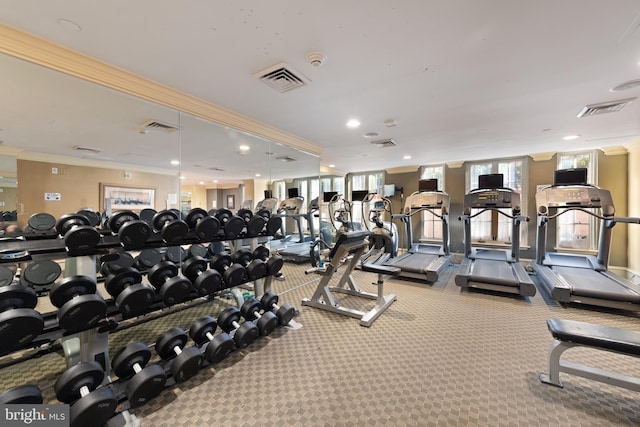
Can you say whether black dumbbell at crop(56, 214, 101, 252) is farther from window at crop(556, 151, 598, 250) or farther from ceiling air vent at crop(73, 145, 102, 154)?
window at crop(556, 151, 598, 250)

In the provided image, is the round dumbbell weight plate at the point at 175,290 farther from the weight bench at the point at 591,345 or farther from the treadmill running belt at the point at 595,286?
the treadmill running belt at the point at 595,286

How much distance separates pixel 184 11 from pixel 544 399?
3724mm

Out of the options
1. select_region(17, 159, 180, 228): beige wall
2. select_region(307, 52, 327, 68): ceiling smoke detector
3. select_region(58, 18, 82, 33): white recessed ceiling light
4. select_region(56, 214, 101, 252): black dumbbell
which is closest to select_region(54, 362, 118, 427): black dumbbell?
select_region(56, 214, 101, 252): black dumbbell

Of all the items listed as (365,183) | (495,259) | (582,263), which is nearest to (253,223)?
(495,259)

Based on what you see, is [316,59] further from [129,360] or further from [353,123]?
[129,360]

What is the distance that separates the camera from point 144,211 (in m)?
2.83

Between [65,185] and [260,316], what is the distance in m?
2.30

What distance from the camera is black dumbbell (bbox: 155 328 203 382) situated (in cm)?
191

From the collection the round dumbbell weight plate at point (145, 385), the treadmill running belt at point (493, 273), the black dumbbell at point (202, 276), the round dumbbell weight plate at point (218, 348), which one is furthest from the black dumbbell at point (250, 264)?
the treadmill running belt at point (493, 273)

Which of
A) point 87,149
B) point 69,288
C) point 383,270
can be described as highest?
point 87,149

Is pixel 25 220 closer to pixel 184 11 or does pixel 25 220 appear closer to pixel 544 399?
pixel 184 11

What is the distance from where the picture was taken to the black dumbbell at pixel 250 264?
8.92ft

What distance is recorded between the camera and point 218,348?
213 cm

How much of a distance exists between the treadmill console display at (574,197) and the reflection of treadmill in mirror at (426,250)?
176cm
